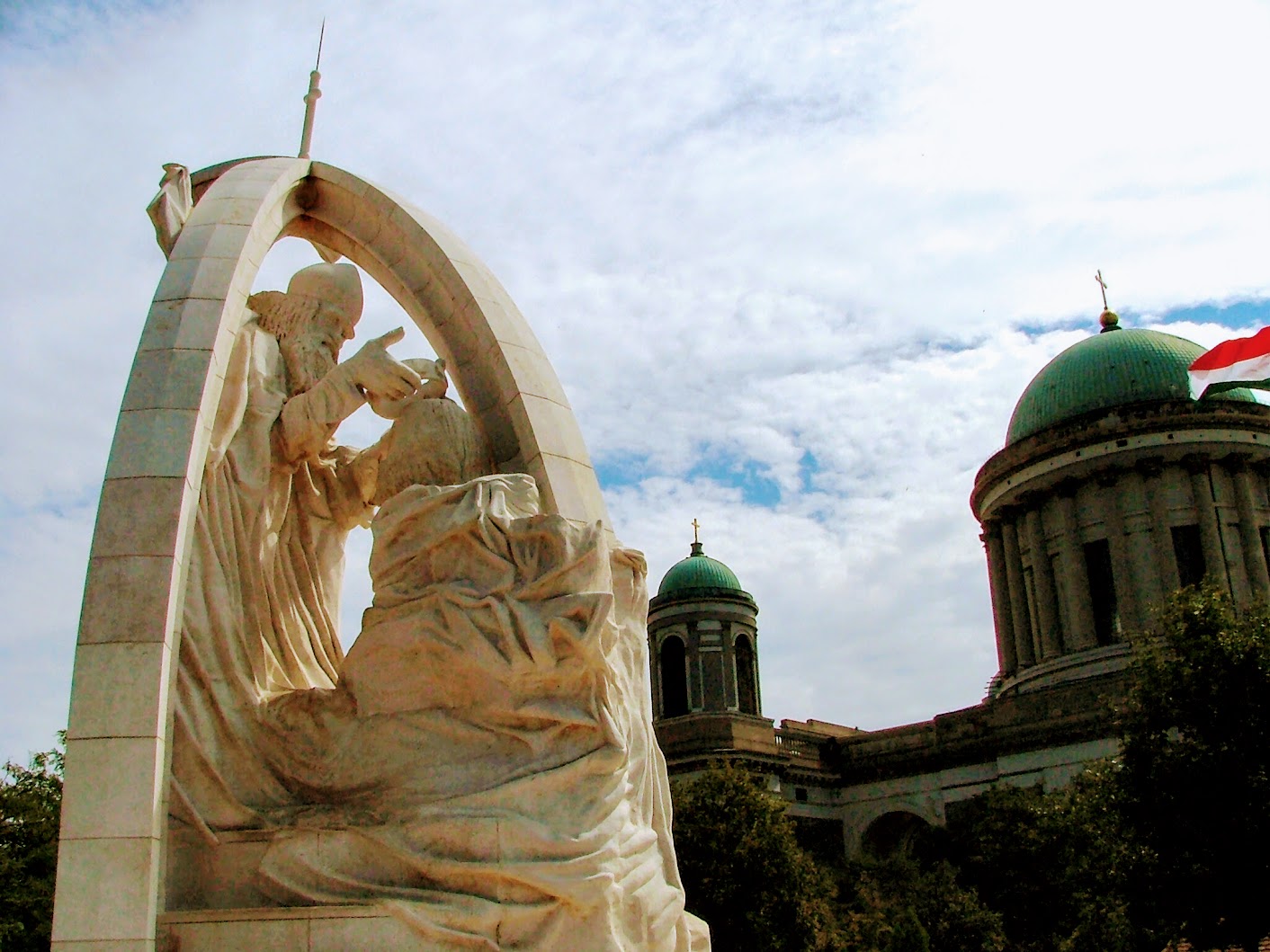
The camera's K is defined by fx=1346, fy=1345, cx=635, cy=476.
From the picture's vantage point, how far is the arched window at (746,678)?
54844 millimetres

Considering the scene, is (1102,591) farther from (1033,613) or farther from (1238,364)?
(1238,364)

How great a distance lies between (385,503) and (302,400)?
1.23m

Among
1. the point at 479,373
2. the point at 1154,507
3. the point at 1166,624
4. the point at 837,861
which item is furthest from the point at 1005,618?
the point at 479,373

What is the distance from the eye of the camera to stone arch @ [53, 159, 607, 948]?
6672 mm

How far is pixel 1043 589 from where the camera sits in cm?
4928

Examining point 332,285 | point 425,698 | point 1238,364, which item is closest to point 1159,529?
point 1238,364

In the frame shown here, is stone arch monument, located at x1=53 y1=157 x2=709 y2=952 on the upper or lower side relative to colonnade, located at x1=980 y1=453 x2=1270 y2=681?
lower

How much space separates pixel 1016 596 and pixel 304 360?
45.5 meters

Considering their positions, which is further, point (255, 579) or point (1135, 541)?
point (1135, 541)

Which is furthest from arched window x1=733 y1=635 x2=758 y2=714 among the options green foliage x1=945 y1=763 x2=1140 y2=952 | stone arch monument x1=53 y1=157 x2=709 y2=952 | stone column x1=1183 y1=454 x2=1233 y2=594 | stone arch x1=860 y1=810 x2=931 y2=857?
stone arch monument x1=53 y1=157 x2=709 y2=952

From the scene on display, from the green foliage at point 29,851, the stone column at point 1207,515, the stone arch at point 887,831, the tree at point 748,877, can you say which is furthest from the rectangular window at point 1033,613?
the green foliage at point 29,851

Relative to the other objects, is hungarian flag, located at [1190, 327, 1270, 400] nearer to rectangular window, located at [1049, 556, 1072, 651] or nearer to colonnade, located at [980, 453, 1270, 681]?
colonnade, located at [980, 453, 1270, 681]

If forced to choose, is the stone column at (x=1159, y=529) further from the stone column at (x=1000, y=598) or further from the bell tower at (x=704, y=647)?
the bell tower at (x=704, y=647)

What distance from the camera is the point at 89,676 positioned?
22.8 ft
